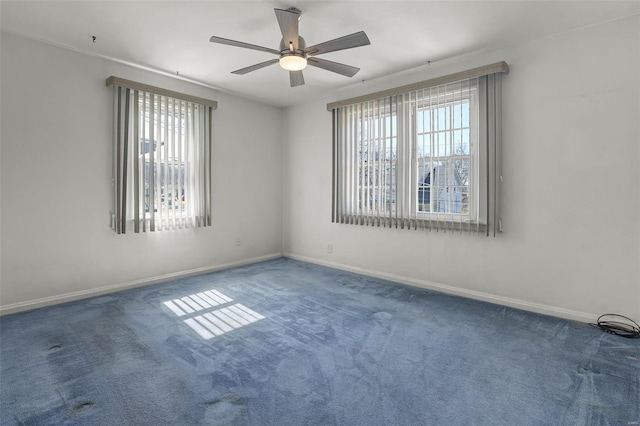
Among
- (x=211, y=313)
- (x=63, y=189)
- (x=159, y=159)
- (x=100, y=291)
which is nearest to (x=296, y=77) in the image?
(x=159, y=159)

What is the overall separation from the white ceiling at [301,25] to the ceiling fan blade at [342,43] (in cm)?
30

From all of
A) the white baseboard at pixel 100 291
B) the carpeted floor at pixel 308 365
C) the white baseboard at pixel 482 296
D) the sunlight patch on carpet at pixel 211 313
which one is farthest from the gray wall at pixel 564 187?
the white baseboard at pixel 100 291

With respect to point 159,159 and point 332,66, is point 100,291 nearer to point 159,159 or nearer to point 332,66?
point 159,159

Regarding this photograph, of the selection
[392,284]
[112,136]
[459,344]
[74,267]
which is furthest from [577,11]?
[74,267]

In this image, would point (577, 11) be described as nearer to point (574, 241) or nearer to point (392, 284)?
point (574, 241)

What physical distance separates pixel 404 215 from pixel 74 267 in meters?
3.83

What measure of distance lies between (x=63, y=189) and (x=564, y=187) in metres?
5.03

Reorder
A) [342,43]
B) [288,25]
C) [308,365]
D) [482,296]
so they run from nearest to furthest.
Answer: [308,365]
[288,25]
[342,43]
[482,296]

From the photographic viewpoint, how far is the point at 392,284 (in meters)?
4.11

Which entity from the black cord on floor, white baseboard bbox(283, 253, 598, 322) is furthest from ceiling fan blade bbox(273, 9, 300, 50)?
the black cord on floor

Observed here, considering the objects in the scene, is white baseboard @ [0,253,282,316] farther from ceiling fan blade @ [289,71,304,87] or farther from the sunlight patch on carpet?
ceiling fan blade @ [289,71,304,87]

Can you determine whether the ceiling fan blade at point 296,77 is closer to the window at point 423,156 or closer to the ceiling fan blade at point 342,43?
the ceiling fan blade at point 342,43

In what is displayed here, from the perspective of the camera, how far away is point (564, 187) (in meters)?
3.04

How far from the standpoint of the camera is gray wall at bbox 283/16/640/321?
9.09 feet
